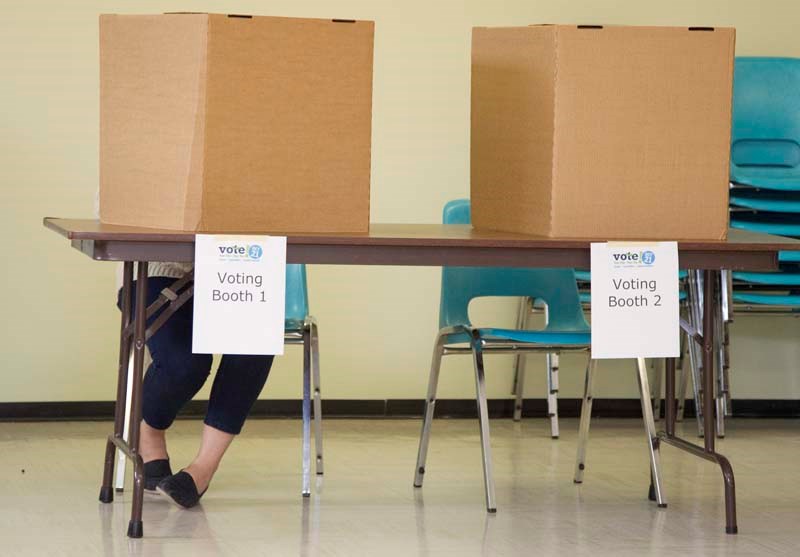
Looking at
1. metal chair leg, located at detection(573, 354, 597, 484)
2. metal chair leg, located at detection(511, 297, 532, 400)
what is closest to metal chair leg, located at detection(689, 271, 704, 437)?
metal chair leg, located at detection(511, 297, 532, 400)

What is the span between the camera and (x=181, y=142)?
2.43 meters

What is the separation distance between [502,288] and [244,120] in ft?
4.15

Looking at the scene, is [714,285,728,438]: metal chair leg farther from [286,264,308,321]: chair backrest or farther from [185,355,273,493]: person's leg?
[185,355,273,493]: person's leg

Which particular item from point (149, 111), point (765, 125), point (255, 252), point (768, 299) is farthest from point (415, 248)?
point (765, 125)

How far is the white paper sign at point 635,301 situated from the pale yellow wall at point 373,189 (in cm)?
174

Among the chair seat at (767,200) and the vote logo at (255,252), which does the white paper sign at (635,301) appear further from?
the chair seat at (767,200)

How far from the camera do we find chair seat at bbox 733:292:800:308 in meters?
4.07

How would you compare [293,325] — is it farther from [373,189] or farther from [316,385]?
[373,189]

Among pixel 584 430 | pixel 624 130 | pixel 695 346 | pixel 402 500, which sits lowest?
pixel 402 500

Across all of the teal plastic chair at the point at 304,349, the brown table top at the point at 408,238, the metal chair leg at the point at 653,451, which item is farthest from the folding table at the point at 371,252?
the teal plastic chair at the point at 304,349

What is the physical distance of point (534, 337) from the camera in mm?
3162

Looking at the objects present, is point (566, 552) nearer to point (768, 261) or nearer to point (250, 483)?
point (768, 261)

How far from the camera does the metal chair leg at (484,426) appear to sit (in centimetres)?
288

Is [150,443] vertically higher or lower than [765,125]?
lower
